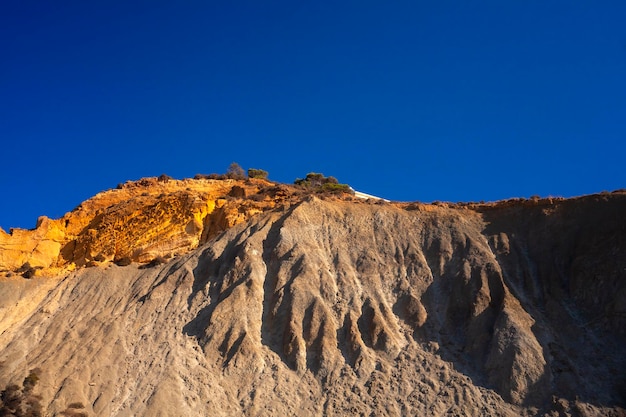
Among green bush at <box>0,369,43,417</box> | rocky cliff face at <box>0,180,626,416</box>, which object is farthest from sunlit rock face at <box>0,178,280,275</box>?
green bush at <box>0,369,43,417</box>

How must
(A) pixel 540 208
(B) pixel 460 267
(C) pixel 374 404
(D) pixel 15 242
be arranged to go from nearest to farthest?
(C) pixel 374 404 → (B) pixel 460 267 → (A) pixel 540 208 → (D) pixel 15 242

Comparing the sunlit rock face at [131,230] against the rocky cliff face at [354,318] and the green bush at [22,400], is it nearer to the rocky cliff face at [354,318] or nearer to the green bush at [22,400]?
the rocky cliff face at [354,318]

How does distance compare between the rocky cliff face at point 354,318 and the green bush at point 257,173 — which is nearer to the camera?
the rocky cliff face at point 354,318

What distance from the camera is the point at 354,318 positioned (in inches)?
1234

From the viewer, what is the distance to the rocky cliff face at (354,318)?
27.9 metres

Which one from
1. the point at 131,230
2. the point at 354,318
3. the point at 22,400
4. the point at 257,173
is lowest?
the point at 22,400

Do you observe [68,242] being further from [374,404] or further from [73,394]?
[374,404]

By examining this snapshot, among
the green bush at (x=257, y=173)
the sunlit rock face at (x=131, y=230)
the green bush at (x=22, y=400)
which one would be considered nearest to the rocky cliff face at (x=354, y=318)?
the green bush at (x=22, y=400)

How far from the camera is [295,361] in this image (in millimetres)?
29844

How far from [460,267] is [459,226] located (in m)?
3.76

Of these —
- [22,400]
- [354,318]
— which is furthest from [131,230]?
[354,318]

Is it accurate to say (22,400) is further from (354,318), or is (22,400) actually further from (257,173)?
(257,173)

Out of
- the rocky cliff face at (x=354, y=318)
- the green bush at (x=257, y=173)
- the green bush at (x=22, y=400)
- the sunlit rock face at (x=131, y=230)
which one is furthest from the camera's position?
the green bush at (x=257, y=173)

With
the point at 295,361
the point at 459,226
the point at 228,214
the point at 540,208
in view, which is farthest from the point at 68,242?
the point at 540,208
